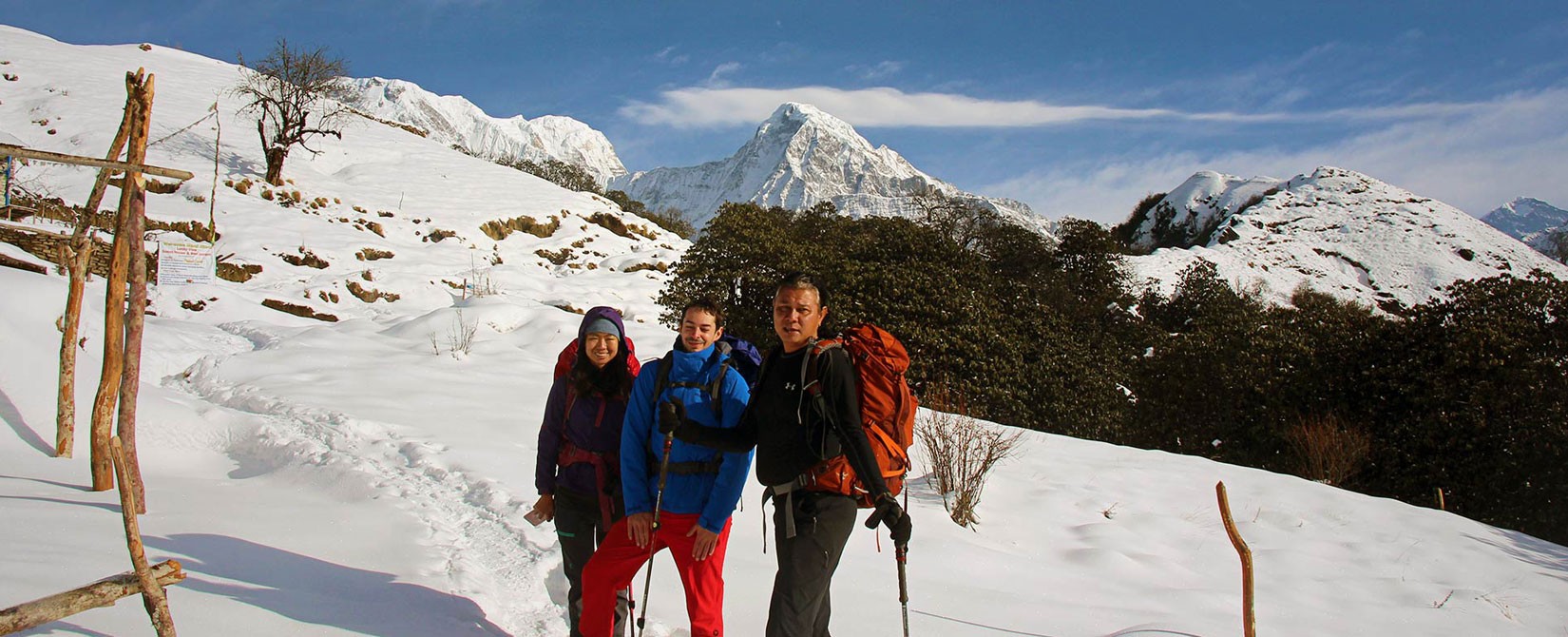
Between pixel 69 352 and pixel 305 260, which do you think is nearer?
pixel 69 352

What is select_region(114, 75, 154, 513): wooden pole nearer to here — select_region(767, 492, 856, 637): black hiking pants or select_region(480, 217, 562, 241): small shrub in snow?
select_region(767, 492, 856, 637): black hiking pants

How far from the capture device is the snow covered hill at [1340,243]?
37531 mm

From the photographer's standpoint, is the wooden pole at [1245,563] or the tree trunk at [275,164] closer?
the wooden pole at [1245,563]

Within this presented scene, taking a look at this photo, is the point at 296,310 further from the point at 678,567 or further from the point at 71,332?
the point at 678,567

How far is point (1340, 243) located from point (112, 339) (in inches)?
2098

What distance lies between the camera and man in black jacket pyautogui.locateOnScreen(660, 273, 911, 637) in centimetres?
237

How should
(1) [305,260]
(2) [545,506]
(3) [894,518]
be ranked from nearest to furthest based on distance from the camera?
(3) [894,518] → (2) [545,506] → (1) [305,260]

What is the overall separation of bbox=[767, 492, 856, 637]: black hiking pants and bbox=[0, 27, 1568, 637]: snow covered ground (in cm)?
120

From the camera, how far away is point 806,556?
2.43m

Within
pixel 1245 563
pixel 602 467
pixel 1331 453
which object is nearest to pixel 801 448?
pixel 602 467

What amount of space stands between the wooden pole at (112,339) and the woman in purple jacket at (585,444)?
11.1 ft

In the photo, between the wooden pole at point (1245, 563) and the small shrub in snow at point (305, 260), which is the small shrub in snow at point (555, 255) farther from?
the wooden pole at point (1245, 563)

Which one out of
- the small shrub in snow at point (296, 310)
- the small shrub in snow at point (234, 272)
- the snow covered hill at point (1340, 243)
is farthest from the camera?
the snow covered hill at point (1340, 243)

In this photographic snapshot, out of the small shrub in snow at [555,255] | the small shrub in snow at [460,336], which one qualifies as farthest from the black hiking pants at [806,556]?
the small shrub in snow at [555,255]
